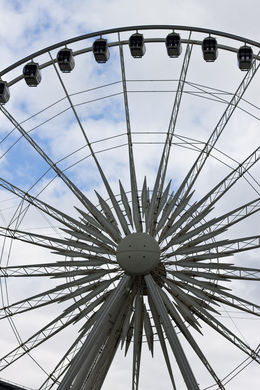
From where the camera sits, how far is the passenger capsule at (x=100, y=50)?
107 feet

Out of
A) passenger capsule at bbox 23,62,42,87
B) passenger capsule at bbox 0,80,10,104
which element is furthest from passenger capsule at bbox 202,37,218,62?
passenger capsule at bbox 0,80,10,104

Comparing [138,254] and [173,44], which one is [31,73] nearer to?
[173,44]

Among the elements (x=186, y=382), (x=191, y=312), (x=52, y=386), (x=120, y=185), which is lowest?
(x=186, y=382)

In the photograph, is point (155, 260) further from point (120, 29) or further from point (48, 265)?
point (120, 29)

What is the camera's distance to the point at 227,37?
103 feet

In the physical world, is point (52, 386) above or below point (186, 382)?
above

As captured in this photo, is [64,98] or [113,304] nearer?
[113,304]

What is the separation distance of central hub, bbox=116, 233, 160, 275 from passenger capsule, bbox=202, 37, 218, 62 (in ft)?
32.7

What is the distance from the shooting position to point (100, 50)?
32.7 metres

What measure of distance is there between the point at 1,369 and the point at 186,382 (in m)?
10.3

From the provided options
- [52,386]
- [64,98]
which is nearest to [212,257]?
[52,386]

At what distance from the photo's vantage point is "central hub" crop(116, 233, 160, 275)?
26594 millimetres

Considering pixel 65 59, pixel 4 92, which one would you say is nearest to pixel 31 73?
pixel 4 92

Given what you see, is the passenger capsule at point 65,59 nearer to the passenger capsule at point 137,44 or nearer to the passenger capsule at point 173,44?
the passenger capsule at point 137,44
